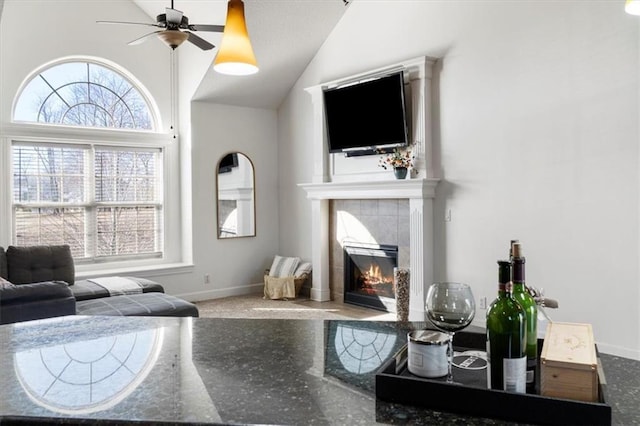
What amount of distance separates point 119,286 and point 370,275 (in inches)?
109

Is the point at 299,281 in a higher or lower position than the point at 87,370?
lower

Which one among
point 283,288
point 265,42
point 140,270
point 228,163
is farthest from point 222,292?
point 265,42

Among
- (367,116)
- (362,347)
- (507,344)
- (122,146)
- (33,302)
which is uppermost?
(367,116)

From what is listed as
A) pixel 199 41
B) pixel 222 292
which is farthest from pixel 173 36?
pixel 222 292

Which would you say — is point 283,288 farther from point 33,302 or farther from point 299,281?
point 33,302

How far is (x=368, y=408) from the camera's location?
1040mm

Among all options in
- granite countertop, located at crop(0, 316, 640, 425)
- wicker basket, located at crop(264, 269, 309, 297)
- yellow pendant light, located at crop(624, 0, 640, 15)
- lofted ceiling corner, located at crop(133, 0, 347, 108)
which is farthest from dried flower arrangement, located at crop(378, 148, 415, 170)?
granite countertop, located at crop(0, 316, 640, 425)

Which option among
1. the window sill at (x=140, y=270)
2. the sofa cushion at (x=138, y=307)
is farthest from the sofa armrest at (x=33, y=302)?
the window sill at (x=140, y=270)

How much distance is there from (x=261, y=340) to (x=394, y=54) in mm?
4790

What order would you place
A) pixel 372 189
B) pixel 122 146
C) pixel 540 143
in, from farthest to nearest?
pixel 122 146
pixel 372 189
pixel 540 143

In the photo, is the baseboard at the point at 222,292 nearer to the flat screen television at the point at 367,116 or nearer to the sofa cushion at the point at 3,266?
the sofa cushion at the point at 3,266

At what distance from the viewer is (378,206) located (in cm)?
601

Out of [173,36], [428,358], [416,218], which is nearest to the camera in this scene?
[428,358]

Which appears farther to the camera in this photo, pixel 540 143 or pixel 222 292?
pixel 222 292
